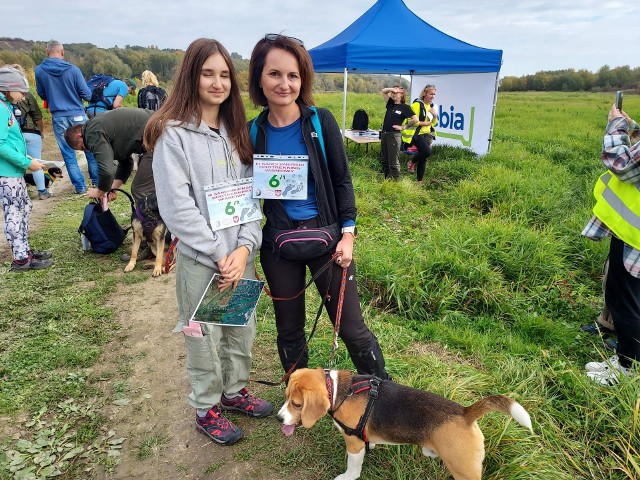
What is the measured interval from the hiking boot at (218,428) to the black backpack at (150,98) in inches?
255

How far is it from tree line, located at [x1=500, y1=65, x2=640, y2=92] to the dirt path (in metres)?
51.6

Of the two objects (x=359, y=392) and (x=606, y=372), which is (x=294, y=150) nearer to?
(x=359, y=392)

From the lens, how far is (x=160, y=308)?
398cm

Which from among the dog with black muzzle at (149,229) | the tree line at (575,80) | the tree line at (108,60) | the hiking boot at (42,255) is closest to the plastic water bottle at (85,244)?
the hiking boot at (42,255)

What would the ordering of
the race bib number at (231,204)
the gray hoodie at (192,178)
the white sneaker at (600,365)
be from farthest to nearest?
1. the white sneaker at (600,365)
2. the race bib number at (231,204)
3. the gray hoodie at (192,178)

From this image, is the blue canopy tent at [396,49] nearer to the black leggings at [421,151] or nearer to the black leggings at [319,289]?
the black leggings at [421,151]

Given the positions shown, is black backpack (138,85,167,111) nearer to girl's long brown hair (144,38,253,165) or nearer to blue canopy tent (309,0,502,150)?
blue canopy tent (309,0,502,150)

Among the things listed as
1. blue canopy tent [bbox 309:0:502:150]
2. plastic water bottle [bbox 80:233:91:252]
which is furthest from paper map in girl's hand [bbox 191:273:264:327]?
blue canopy tent [bbox 309:0:502:150]

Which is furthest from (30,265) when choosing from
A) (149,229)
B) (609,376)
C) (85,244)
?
(609,376)

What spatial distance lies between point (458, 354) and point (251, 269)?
6.12 ft

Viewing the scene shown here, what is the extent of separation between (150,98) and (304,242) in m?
6.71

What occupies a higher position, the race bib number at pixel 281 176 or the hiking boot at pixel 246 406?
the race bib number at pixel 281 176

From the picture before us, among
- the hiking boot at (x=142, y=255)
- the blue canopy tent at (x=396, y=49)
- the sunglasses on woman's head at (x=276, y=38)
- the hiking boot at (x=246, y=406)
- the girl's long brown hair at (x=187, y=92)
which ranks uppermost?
the blue canopy tent at (x=396, y=49)

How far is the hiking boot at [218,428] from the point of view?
237 centimetres
